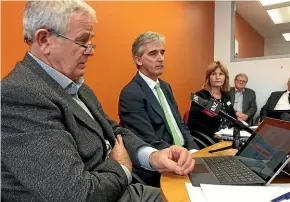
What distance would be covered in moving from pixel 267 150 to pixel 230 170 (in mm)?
148

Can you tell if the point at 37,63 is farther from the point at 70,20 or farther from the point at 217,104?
the point at 217,104

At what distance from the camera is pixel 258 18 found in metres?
4.99

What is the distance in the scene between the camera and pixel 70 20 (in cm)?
104

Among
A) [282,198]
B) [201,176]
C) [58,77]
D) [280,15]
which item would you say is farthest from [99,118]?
[280,15]

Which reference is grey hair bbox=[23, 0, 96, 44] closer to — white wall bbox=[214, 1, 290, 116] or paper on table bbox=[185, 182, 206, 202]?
paper on table bbox=[185, 182, 206, 202]

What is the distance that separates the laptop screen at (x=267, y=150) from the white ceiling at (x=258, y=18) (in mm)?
4171

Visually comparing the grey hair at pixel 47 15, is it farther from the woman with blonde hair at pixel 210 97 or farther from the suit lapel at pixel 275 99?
the suit lapel at pixel 275 99

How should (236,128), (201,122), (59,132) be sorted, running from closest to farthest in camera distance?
(59,132)
(236,128)
(201,122)

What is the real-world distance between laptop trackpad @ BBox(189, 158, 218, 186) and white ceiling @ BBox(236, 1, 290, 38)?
4.37 meters

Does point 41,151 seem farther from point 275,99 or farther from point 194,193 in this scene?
point 275,99

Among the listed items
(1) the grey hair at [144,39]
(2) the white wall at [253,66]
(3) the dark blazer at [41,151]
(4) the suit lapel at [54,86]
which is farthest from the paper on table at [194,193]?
(2) the white wall at [253,66]

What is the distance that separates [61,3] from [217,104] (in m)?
0.80

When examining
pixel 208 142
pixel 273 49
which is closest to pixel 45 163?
pixel 208 142

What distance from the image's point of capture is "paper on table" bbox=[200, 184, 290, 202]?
2.47 feet
